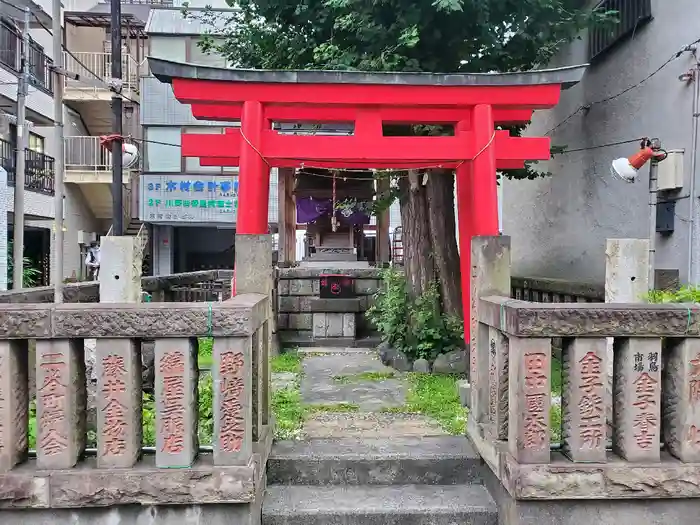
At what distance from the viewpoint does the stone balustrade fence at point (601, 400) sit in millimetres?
3809

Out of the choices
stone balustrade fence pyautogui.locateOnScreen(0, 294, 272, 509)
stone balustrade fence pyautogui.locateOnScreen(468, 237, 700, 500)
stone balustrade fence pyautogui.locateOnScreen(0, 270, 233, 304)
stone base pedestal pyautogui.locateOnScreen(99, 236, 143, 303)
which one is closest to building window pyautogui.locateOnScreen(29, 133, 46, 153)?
stone balustrade fence pyautogui.locateOnScreen(0, 270, 233, 304)

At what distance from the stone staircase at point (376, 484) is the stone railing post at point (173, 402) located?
1.00m

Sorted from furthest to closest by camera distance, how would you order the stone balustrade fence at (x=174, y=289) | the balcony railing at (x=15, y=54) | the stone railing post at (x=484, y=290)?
the balcony railing at (x=15, y=54)
the stone balustrade fence at (x=174, y=289)
the stone railing post at (x=484, y=290)

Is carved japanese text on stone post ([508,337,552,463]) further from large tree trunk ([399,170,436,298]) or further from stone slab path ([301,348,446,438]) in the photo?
large tree trunk ([399,170,436,298])

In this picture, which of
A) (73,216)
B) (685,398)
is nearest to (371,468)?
(685,398)

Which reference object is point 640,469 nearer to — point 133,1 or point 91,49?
point 91,49

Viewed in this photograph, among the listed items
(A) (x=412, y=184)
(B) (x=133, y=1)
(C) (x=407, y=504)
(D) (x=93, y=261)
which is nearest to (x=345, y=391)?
(C) (x=407, y=504)

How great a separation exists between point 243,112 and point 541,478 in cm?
457

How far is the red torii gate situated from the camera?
18.4ft

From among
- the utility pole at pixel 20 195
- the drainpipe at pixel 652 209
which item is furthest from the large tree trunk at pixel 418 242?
the utility pole at pixel 20 195

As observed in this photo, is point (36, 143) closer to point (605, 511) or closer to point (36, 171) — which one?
point (36, 171)

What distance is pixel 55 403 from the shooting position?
375 cm

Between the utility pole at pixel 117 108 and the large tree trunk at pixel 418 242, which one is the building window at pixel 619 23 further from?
the utility pole at pixel 117 108

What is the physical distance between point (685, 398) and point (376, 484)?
2.66 m
